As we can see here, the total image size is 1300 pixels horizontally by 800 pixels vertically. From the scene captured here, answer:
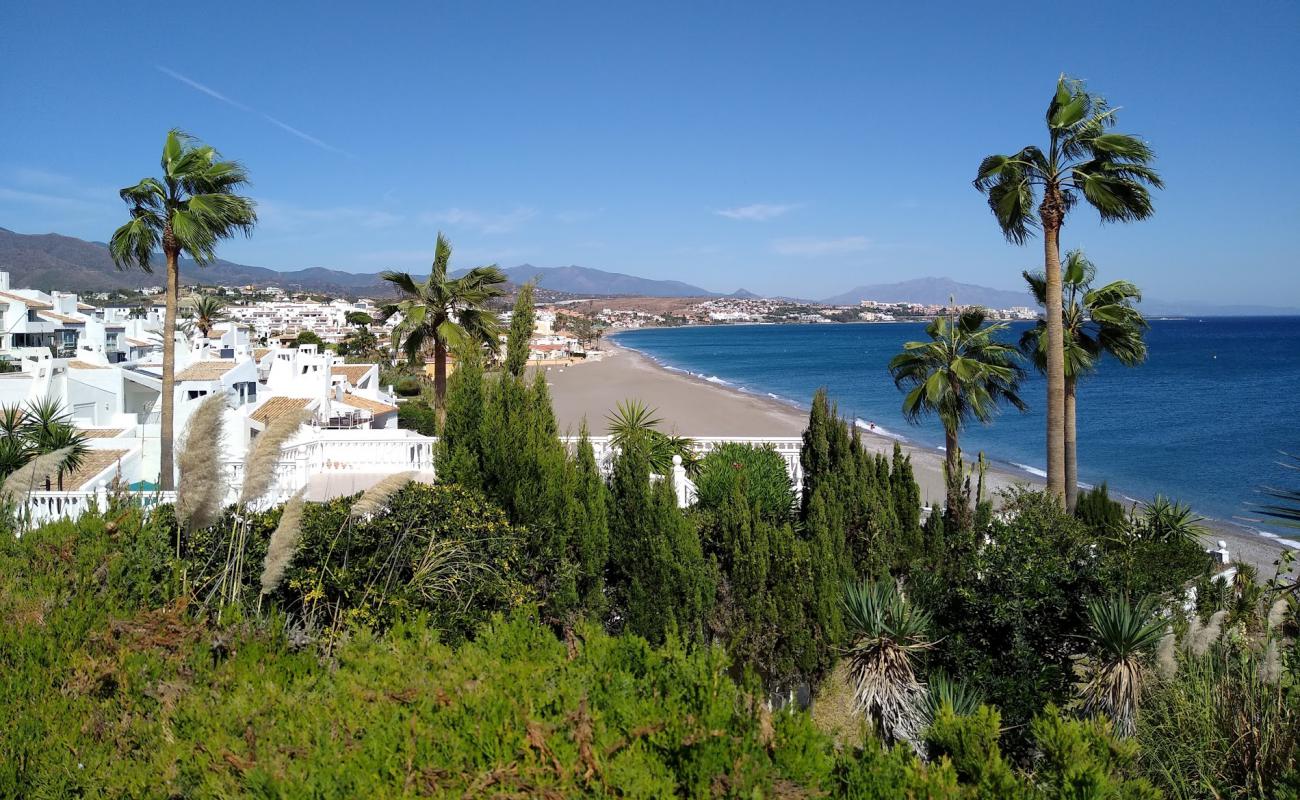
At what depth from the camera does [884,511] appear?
10461 millimetres

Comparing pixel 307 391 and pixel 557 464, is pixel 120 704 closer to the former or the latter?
pixel 557 464

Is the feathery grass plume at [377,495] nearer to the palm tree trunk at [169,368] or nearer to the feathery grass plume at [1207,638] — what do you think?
the feathery grass plume at [1207,638]

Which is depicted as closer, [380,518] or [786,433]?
[380,518]

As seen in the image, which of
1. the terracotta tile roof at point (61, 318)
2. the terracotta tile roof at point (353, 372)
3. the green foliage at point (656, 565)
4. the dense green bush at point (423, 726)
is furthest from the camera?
the terracotta tile roof at point (61, 318)

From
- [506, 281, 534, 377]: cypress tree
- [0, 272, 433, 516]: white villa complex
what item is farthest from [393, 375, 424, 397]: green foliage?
[506, 281, 534, 377]: cypress tree

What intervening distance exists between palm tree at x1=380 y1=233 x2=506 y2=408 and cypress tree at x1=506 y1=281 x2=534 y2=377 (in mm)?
1653

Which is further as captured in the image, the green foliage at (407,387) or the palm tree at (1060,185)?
the green foliage at (407,387)

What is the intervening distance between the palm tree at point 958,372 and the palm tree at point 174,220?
11.7 meters

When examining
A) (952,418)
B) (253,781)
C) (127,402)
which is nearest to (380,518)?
(253,781)

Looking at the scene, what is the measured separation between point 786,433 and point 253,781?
118 ft

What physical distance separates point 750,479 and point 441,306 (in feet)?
19.7

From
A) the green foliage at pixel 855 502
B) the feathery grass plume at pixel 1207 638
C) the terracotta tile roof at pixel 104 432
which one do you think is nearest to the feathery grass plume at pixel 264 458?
the green foliage at pixel 855 502

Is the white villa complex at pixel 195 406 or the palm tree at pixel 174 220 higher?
the palm tree at pixel 174 220

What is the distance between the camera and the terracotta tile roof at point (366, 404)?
27359mm
